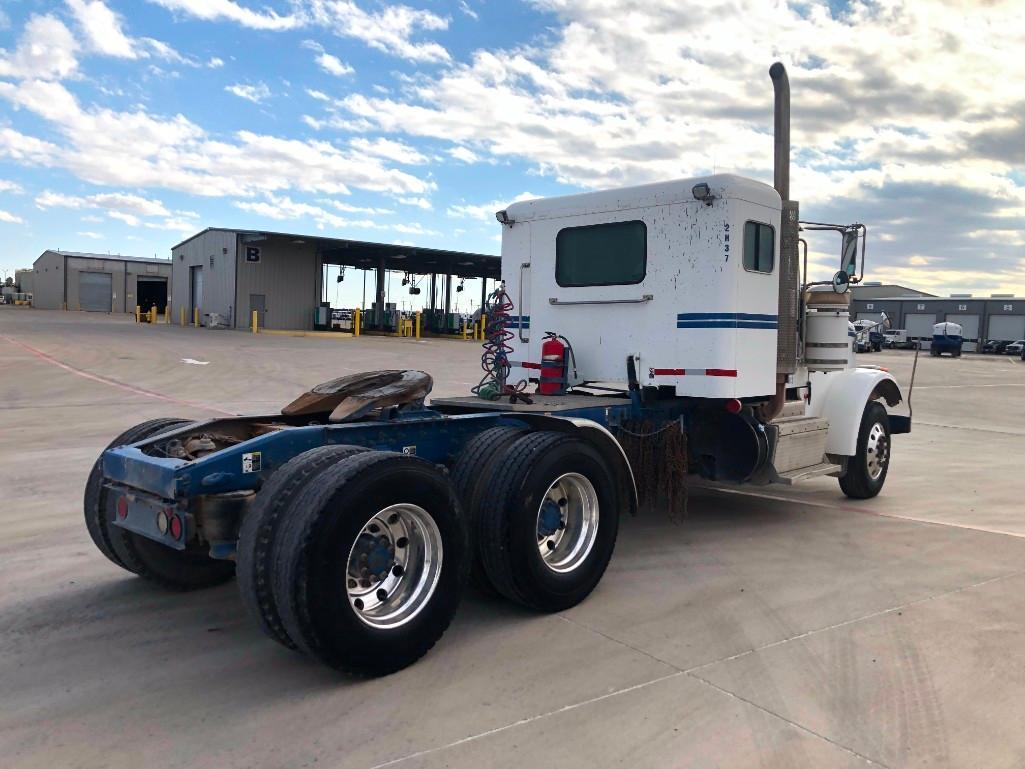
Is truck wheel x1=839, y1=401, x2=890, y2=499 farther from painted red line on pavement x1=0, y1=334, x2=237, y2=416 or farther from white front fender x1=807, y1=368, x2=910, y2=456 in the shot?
painted red line on pavement x1=0, y1=334, x2=237, y2=416

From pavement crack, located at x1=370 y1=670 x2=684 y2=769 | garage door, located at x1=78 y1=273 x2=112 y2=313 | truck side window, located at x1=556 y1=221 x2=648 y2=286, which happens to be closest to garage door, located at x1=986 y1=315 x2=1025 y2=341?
truck side window, located at x1=556 y1=221 x2=648 y2=286

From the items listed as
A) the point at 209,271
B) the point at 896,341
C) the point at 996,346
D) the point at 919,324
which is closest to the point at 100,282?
the point at 209,271

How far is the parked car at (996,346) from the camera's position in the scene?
64062 mm

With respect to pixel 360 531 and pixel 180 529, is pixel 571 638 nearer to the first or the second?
pixel 360 531

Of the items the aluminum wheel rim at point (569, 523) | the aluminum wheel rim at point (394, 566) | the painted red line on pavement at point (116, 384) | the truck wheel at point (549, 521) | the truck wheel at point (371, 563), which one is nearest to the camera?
the truck wheel at point (371, 563)

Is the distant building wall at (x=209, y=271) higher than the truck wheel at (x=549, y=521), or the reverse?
the distant building wall at (x=209, y=271)

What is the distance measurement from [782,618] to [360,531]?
104 inches

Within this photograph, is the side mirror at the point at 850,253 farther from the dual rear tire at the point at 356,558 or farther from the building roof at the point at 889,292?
the building roof at the point at 889,292

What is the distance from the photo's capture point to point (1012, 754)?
3475mm

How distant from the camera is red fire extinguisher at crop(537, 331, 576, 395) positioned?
6.91 m

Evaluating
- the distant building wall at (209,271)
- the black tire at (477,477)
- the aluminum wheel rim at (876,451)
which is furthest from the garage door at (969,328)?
the black tire at (477,477)

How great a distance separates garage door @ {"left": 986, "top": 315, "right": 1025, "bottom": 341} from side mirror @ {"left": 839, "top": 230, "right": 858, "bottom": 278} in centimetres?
6759

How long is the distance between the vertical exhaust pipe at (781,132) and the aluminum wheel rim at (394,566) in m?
4.56

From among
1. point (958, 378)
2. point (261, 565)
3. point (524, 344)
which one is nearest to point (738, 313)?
point (524, 344)
